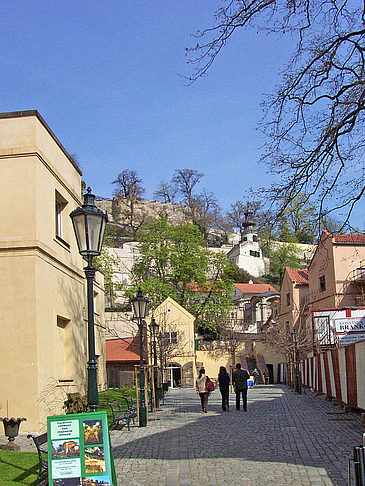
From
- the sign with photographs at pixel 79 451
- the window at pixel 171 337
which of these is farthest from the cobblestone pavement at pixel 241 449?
the window at pixel 171 337

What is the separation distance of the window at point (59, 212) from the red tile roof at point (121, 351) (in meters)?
26.9

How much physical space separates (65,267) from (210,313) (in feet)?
128

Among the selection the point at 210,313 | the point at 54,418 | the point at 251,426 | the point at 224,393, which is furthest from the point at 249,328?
the point at 54,418

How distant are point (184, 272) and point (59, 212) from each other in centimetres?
3808

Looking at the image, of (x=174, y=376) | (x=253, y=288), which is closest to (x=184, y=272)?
(x=174, y=376)

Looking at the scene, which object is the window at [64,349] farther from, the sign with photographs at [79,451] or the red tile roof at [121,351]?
the red tile roof at [121,351]

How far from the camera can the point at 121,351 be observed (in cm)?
4781

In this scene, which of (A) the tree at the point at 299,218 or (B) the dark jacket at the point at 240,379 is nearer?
(A) the tree at the point at 299,218

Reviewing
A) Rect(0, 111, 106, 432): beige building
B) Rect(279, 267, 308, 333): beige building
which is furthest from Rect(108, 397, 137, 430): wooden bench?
Rect(279, 267, 308, 333): beige building

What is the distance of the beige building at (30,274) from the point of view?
15.0m

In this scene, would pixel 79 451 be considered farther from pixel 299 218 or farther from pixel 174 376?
pixel 174 376

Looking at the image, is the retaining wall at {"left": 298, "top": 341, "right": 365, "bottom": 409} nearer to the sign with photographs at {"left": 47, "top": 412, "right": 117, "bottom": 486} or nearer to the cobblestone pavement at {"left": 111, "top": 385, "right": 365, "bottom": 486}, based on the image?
the cobblestone pavement at {"left": 111, "top": 385, "right": 365, "bottom": 486}

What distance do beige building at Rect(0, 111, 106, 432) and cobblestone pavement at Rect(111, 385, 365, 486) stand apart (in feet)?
7.75

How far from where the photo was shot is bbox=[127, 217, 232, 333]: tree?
2210 inches
